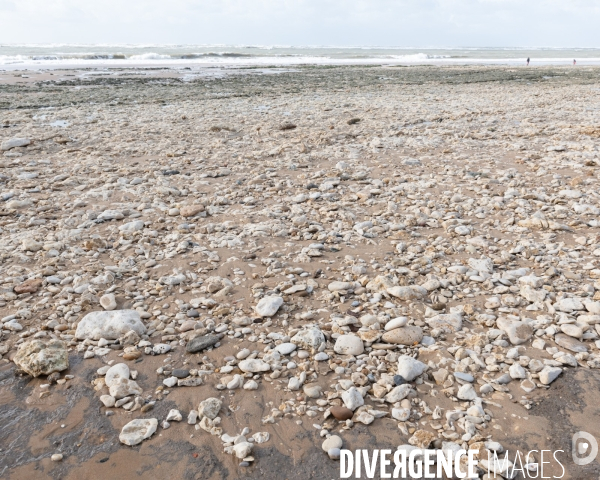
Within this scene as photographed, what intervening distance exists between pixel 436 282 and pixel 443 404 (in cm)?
130

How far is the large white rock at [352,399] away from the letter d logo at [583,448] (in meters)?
1.08

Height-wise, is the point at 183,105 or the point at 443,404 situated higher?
the point at 183,105

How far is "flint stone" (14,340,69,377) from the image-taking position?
2686 mm

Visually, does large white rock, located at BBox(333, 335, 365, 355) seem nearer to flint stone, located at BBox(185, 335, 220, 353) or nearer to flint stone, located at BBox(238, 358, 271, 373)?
flint stone, located at BBox(238, 358, 271, 373)

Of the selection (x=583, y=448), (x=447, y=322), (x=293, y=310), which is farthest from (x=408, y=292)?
(x=583, y=448)

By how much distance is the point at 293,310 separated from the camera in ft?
10.9

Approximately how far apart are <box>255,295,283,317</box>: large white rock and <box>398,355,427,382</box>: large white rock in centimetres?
103

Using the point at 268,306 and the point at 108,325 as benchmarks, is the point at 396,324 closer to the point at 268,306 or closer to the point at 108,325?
the point at 268,306

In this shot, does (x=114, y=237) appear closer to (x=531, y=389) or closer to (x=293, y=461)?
(x=293, y=461)

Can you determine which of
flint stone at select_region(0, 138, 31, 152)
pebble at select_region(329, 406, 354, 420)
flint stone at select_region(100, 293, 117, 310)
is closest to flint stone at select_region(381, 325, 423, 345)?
pebble at select_region(329, 406, 354, 420)

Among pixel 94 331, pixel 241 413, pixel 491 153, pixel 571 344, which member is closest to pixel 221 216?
pixel 94 331

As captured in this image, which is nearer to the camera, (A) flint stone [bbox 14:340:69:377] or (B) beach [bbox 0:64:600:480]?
(B) beach [bbox 0:64:600:480]

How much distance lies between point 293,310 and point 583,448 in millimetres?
1978

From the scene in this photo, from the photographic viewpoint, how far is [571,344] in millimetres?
2771
